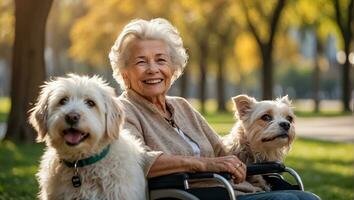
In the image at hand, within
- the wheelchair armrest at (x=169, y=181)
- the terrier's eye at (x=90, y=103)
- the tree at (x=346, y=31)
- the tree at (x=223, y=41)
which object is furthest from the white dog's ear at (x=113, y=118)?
the tree at (x=223, y=41)

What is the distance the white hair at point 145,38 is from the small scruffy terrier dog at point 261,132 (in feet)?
2.22

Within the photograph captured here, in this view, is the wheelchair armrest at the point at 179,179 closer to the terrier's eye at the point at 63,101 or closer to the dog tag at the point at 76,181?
the dog tag at the point at 76,181

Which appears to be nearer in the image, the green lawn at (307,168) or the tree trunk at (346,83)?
the green lawn at (307,168)

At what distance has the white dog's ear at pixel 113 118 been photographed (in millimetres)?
4418

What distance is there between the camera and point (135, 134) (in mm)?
4980

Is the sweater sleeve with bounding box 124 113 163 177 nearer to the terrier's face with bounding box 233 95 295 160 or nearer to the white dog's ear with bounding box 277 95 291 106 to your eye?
A: the terrier's face with bounding box 233 95 295 160

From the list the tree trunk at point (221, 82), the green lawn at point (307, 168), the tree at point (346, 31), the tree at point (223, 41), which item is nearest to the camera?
the green lawn at point (307, 168)

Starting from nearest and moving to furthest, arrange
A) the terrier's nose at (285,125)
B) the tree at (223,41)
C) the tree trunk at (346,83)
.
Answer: the terrier's nose at (285,125), the tree trunk at (346,83), the tree at (223,41)

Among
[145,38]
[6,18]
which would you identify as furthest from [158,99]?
[6,18]

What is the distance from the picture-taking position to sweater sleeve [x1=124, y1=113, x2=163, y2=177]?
4.77 m

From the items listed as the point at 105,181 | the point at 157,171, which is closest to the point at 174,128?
the point at 157,171

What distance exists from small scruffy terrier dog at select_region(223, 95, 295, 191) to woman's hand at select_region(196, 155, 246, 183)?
2.14 ft

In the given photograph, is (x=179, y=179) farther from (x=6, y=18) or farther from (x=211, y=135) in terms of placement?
(x=6, y=18)

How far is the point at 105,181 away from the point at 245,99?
1.74 metres
